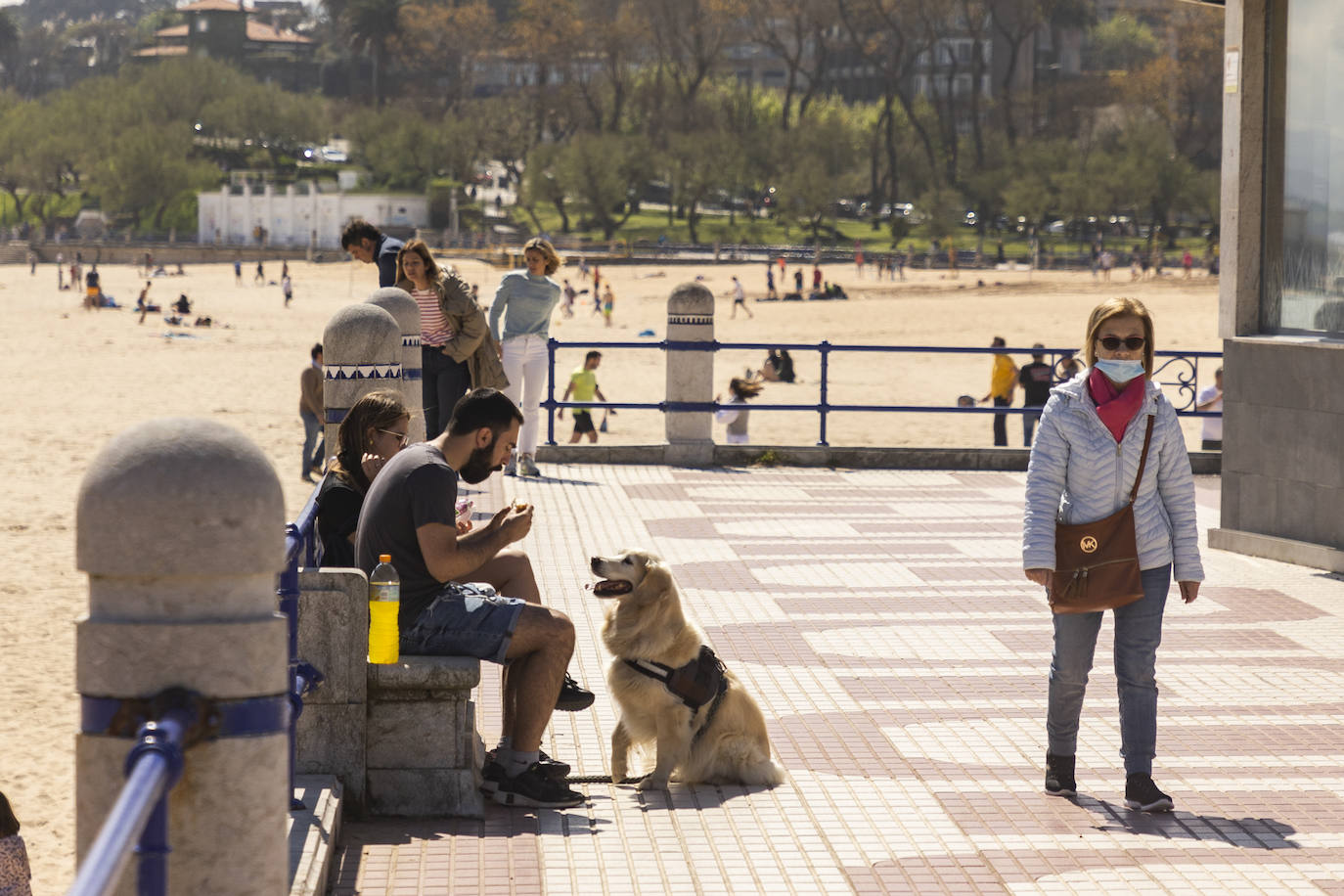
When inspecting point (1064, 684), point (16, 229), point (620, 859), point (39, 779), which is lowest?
point (39, 779)

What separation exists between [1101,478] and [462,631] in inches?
87.5

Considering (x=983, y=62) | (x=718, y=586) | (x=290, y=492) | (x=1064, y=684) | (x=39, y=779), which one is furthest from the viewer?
(x=983, y=62)

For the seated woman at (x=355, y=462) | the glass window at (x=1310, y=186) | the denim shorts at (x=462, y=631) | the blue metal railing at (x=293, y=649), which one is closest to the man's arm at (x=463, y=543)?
the denim shorts at (x=462, y=631)

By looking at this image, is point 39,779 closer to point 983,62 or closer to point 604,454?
point 604,454

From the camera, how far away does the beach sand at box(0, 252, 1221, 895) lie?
1062 cm

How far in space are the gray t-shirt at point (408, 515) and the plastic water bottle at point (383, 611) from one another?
15 cm

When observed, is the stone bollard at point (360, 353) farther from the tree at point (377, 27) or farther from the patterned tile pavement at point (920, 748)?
the tree at point (377, 27)

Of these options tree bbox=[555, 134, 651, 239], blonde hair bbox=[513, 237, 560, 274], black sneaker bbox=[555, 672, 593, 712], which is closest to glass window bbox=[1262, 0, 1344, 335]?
blonde hair bbox=[513, 237, 560, 274]

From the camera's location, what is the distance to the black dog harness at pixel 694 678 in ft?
19.6

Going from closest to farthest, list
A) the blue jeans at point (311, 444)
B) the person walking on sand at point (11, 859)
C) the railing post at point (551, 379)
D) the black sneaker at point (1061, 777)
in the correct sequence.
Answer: the person walking on sand at point (11, 859), the black sneaker at point (1061, 777), the railing post at point (551, 379), the blue jeans at point (311, 444)

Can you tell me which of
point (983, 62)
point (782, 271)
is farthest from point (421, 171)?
point (782, 271)

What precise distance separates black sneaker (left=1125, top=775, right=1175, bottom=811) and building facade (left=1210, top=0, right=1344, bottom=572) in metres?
5.48

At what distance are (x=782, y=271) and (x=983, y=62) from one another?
42.3 metres

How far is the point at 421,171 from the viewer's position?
11119 cm
